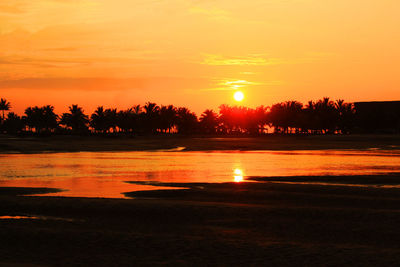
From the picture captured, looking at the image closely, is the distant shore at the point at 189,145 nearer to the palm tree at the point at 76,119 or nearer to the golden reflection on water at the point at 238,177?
the golden reflection on water at the point at 238,177

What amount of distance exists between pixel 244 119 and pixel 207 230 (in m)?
182

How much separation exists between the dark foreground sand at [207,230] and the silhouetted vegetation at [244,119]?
5614 inches

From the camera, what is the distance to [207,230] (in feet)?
40.7

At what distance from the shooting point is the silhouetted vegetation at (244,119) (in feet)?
514

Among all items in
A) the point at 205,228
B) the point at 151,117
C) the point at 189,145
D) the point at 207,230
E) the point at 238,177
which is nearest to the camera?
the point at 207,230

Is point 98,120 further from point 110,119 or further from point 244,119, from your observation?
point 244,119

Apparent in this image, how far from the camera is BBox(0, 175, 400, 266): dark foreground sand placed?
32.6 ft

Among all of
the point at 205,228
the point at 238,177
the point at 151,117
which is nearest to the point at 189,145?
the point at 238,177

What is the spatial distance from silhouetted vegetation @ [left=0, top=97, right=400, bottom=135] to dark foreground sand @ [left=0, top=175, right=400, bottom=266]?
468 ft

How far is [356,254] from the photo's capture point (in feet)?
33.1

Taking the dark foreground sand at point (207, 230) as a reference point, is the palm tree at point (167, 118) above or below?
above

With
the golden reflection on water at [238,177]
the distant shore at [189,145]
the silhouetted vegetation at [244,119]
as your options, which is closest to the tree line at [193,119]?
the silhouetted vegetation at [244,119]

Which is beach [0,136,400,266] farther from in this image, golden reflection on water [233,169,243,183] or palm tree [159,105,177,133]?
palm tree [159,105,177,133]

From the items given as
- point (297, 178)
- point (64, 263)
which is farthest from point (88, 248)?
point (297, 178)
